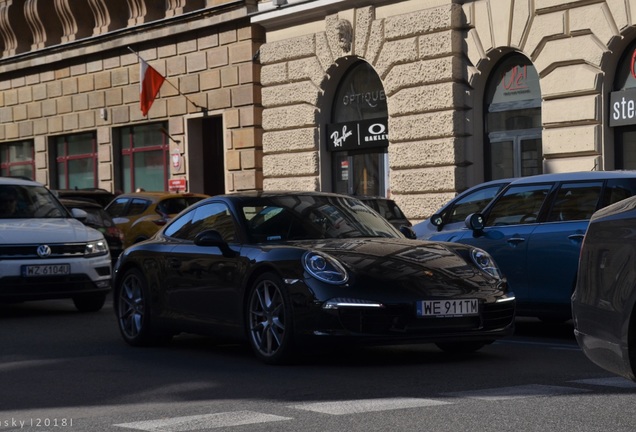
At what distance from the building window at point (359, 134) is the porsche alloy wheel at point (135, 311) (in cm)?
1455

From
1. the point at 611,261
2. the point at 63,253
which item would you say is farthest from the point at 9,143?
the point at 611,261

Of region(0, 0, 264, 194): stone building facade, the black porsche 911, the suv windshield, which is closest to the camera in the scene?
the black porsche 911

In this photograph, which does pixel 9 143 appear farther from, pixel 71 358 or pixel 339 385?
pixel 339 385

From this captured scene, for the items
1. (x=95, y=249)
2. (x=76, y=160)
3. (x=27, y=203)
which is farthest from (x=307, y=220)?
(x=76, y=160)

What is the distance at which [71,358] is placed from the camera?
1111cm

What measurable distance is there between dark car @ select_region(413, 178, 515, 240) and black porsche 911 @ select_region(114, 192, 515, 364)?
2.65m

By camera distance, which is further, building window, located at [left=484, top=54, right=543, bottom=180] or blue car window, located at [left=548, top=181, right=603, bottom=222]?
building window, located at [left=484, top=54, right=543, bottom=180]

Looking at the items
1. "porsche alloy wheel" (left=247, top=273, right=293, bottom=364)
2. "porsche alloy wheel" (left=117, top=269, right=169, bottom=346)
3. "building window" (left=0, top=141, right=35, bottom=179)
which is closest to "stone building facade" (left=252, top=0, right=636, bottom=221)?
"porsche alloy wheel" (left=117, top=269, right=169, bottom=346)

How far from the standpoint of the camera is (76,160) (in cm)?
3766

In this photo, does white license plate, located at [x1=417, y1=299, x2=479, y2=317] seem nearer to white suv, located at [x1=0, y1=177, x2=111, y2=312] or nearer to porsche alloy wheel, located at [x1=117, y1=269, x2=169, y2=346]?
porsche alloy wheel, located at [x1=117, y1=269, x2=169, y2=346]

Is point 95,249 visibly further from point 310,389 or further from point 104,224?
point 310,389

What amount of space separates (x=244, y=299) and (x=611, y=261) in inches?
183

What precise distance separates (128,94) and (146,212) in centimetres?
988

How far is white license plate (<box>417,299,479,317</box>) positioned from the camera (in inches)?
385
